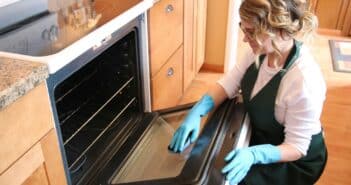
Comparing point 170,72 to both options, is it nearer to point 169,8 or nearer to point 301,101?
point 169,8

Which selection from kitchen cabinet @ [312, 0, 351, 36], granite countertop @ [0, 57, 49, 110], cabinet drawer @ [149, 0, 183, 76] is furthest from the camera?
kitchen cabinet @ [312, 0, 351, 36]

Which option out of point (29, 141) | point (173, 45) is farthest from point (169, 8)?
point (29, 141)

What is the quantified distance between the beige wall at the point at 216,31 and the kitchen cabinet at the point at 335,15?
125 centimetres

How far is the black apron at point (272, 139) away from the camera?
1.10m

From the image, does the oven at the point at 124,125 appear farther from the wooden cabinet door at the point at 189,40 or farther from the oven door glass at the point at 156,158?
the wooden cabinet door at the point at 189,40

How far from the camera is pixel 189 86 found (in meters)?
2.47

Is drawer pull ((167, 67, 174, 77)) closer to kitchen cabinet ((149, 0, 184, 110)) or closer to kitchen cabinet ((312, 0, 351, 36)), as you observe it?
kitchen cabinet ((149, 0, 184, 110))

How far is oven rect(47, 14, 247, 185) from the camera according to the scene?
94 cm

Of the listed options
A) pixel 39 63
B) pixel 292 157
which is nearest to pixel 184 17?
pixel 292 157

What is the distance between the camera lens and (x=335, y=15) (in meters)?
3.31

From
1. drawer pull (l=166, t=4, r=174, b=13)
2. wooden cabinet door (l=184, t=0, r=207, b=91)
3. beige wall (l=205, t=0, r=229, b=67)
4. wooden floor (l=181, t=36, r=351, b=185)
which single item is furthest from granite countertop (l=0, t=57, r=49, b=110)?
beige wall (l=205, t=0, r=229, b=67)

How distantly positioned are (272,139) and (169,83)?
0.76 metres

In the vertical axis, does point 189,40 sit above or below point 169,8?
below

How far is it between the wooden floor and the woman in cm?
62
